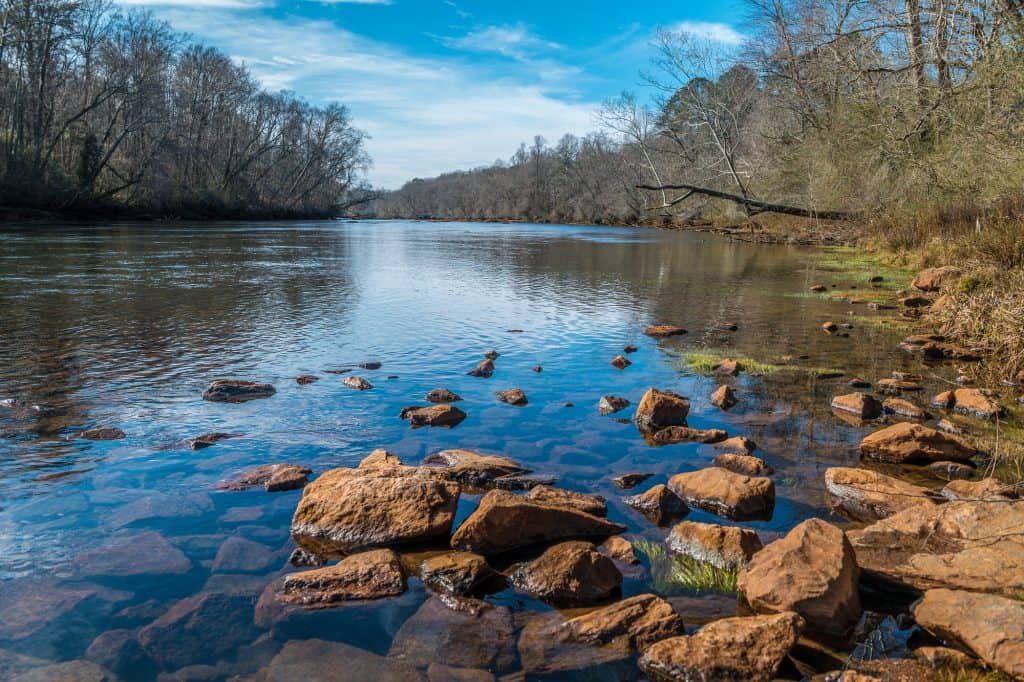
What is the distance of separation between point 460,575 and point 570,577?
65cm

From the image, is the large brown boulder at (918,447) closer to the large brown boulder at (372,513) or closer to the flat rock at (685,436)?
Result: the flat rock at (685,436)

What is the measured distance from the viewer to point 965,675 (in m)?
3.13

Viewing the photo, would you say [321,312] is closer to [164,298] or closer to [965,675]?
[164,298]

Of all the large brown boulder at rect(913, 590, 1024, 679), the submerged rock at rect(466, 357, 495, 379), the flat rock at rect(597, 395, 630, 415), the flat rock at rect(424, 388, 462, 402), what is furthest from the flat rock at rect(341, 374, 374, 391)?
the large brown boulder at rect(913, 590, 1024, 679)

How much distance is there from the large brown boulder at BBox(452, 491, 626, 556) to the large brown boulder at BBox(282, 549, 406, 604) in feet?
1.80

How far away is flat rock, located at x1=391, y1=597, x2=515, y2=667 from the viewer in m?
3.45

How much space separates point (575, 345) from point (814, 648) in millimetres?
7969

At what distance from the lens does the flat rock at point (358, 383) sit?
27.3ft

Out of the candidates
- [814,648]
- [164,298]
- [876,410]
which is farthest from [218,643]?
[164,298]

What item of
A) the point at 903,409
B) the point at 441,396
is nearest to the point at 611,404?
the point at 441,396

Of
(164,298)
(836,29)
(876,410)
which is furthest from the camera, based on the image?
(836,29)

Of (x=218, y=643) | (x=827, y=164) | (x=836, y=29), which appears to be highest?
(x=836, y=29)

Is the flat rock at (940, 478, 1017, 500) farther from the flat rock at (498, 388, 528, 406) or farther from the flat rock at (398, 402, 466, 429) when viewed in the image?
the flat rock at (398, 402, 466, 429)

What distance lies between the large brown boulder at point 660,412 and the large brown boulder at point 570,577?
2961 mm
